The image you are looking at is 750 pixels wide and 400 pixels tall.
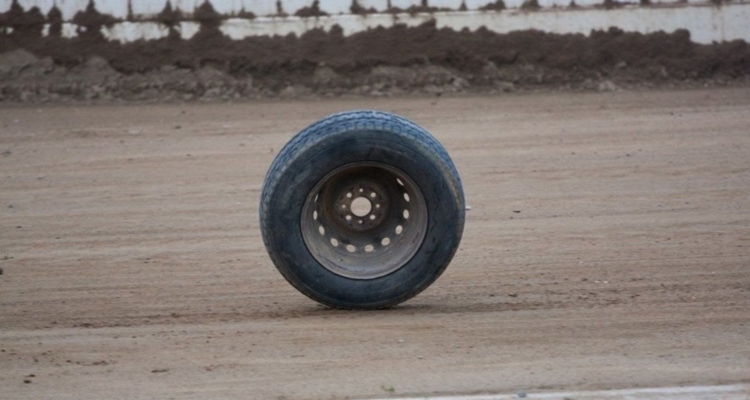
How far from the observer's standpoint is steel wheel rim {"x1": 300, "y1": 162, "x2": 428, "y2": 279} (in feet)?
25.8

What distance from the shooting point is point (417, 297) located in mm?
8562

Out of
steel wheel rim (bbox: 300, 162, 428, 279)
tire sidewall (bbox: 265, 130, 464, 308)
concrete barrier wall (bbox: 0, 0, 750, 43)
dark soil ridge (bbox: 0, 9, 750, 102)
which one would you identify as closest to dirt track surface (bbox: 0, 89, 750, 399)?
tire sidewall (bbox: 265, 130, 464, 308)

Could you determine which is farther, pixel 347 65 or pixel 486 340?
pixel 347 65

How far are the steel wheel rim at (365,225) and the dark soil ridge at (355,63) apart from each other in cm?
1276

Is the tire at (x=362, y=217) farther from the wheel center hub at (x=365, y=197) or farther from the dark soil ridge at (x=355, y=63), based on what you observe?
the dark soil ridge at (x=355, y=63)

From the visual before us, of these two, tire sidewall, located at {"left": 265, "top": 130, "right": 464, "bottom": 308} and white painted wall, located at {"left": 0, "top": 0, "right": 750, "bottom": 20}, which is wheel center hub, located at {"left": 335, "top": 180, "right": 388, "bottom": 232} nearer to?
tire sidewall, located at {"left": 265, "top": 130, "right": 464, "bottom": 308}

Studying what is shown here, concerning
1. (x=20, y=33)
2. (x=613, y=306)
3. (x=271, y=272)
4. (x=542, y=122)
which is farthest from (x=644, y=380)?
(x=20, y=33)

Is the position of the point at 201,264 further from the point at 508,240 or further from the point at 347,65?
the point at 347,65

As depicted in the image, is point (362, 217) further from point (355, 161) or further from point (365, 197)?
point (355, 161)

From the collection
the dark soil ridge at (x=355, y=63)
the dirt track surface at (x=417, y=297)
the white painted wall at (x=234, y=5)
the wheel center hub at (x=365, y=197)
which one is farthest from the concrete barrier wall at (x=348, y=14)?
the wheel center hub at (x=365, y=197)

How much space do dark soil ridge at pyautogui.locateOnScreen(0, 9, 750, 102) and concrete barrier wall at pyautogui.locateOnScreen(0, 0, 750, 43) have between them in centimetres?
13

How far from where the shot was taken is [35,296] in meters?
8.77

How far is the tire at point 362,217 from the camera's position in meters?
7.66

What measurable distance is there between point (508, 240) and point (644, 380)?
4.38m
